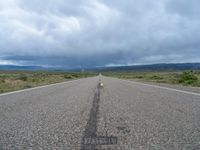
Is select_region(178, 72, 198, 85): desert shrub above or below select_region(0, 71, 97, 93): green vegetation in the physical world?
above

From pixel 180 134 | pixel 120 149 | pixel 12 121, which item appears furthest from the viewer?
pixel 12 121

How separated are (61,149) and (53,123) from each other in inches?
75.2

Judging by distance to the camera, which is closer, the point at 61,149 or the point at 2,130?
the point at 61,149

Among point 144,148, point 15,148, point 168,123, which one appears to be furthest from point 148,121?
point 15,148

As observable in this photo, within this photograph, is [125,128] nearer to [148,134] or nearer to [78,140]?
[148,134]

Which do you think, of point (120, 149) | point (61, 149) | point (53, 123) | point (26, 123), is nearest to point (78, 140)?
point (61, 149)

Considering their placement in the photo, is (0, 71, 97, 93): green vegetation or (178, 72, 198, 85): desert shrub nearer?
(0, 71, 97, 93): green vegetation

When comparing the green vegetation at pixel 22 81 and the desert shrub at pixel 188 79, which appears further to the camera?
the desert shrub at pixel 188 79

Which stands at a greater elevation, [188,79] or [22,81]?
[188,79]

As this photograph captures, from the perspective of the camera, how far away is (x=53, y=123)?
5.22 metres

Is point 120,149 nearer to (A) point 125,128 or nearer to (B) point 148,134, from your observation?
(B) point 148,134

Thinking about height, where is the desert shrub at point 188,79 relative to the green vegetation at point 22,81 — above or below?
above

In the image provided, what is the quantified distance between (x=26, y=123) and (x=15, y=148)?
1.84 meters

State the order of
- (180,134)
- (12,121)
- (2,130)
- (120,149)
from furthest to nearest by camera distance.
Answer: (12,121)
(2,130)
(180,134)
(120,149)
